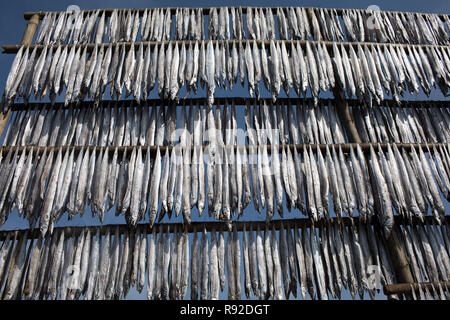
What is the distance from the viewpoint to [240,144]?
5227 mm

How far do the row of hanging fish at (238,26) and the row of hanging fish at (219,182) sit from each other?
237 centimetres

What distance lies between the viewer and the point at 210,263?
4.55 m

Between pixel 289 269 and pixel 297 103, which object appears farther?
pixel 297 103

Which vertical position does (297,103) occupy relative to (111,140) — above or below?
above

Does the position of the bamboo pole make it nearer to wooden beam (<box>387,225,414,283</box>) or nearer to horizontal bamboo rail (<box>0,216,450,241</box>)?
horizontal bamboo rail (<box>0,216,450,241</box>)

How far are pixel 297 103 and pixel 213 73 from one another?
57.9 inches

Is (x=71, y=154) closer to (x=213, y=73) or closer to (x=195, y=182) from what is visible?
(x=195, y=182)

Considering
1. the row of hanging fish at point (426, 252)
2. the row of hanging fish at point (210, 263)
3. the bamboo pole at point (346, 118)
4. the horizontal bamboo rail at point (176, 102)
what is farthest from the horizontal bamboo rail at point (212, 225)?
the horizontal bamboo rail at point (176, 102)

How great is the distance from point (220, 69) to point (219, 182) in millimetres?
2003

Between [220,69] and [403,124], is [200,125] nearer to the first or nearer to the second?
[220,69]

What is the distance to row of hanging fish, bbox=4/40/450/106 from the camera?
553 centimetres

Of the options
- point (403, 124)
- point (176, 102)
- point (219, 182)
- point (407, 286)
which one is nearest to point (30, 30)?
point (176, 102)

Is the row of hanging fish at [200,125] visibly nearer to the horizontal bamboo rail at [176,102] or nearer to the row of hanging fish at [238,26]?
→ the horizontal bamboo rail at [176,102]
